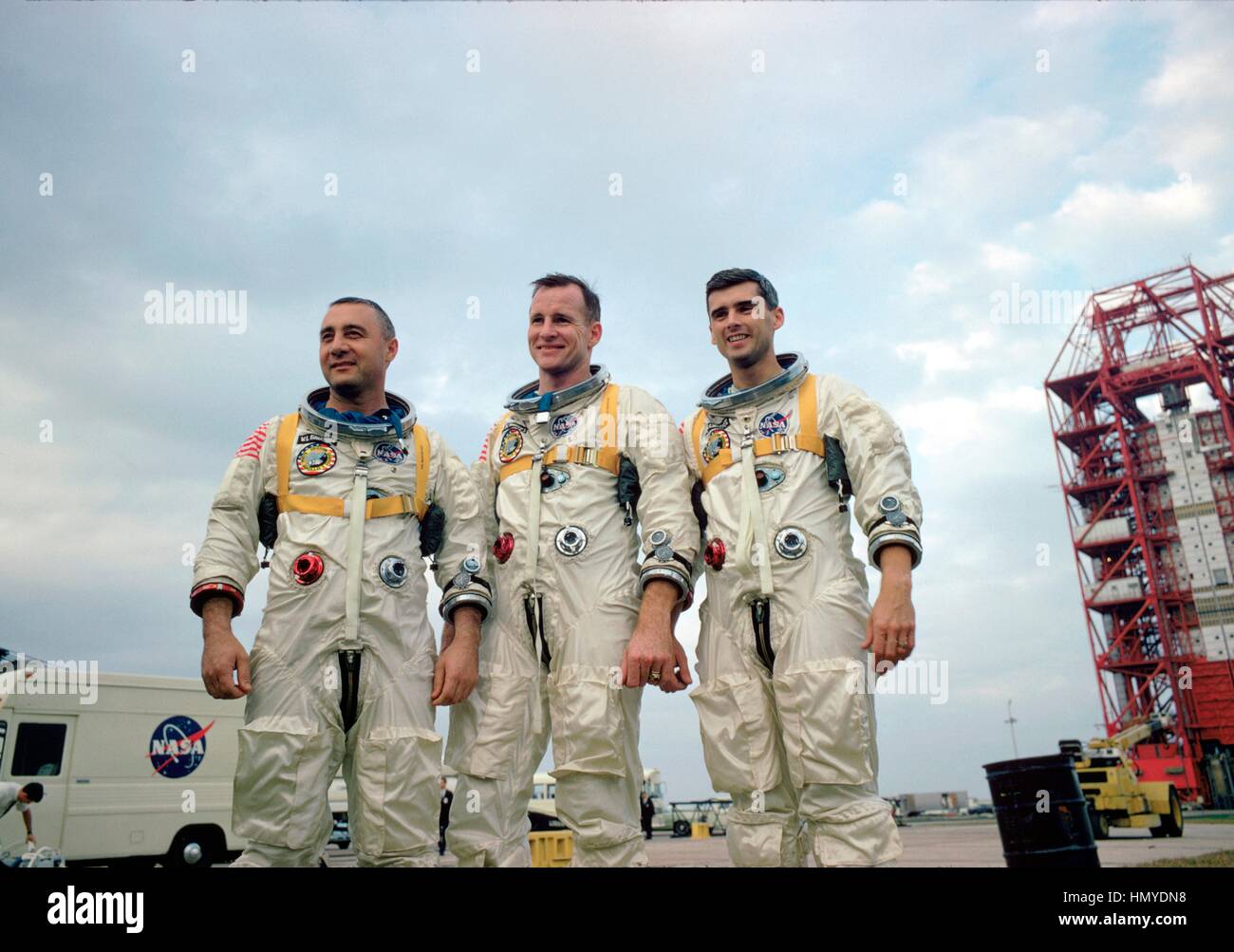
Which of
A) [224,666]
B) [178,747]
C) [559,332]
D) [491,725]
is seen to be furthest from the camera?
[178,747]

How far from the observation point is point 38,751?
12164 mm

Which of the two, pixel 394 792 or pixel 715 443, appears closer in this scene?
pixel 394 792

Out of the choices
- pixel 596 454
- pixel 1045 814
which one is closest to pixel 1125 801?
pixel 1045 814

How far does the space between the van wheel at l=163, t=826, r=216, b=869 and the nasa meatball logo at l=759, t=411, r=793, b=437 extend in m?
12.8

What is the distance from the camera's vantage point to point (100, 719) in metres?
12.8

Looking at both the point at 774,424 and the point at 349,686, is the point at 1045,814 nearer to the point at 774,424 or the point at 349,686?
the point at 774,424

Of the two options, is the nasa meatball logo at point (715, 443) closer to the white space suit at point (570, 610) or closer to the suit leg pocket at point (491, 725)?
the white space suit at point (570, 610)

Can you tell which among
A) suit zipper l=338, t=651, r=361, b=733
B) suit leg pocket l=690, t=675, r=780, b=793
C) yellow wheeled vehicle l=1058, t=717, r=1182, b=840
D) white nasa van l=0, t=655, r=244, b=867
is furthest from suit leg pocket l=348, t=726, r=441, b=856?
yellow wheeled vehicle l=1058, t=717, r=1182, b=840

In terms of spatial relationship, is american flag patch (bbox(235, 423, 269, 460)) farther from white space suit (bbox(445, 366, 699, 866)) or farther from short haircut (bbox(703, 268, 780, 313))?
short haircut (bbox(703, 268, 780, 313))

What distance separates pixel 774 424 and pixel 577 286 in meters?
1.34

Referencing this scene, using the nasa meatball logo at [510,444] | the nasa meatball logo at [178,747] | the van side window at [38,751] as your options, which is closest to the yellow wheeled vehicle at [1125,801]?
the nasa meatball logo at [178,747]

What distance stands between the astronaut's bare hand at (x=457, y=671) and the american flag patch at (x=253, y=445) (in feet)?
4.09
